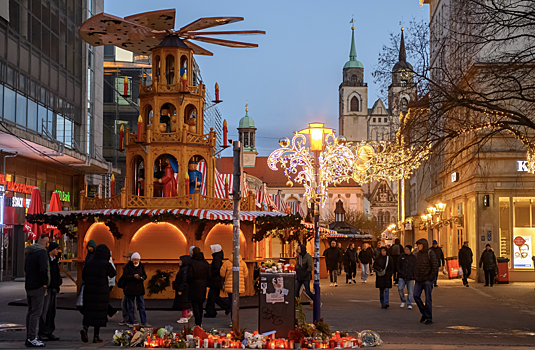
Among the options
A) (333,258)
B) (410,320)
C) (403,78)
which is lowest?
(410,320)

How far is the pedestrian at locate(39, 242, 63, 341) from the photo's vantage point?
1273 cm

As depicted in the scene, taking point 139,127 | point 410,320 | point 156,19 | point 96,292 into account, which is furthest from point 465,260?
point 96,292

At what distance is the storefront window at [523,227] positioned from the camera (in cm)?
3228

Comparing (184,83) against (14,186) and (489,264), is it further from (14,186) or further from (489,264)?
(489,264)

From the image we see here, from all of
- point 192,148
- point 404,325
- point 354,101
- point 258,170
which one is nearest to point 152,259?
point 192,148

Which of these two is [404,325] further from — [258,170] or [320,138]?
[258,170]

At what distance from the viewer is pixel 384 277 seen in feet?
64.7

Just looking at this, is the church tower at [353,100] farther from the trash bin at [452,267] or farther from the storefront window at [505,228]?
the storefront window at [505,228]

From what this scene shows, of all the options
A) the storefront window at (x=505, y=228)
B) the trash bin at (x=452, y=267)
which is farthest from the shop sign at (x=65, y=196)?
the storefront window at (x=505, y=228)

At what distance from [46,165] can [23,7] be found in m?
8.25

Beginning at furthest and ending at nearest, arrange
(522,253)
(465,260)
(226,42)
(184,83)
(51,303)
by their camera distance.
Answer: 1. (522,253)
2. (465,260)
3. (184,83)
4. (226,42)
5. (51,303)

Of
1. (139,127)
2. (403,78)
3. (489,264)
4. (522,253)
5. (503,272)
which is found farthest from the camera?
(522,253)

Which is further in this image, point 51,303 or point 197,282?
point 197,282

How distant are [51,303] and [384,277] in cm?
986
